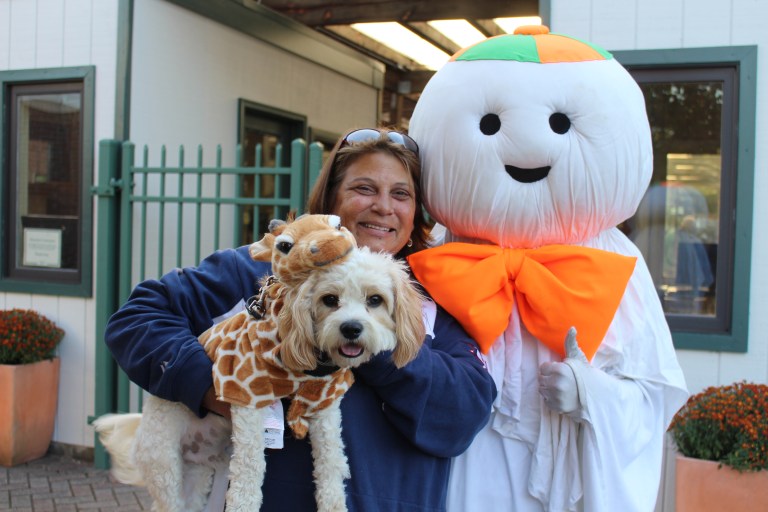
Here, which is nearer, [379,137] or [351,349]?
[351,349]

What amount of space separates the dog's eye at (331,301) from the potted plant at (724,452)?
9.40ft

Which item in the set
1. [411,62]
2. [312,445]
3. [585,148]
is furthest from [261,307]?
[411,62]

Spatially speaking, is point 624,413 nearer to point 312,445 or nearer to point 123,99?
point 312,445

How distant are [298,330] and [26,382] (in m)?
4.65

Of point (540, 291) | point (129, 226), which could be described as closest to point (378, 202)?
point (540, 291)

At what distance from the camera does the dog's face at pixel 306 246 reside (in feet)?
5.02

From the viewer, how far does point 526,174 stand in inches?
81.3

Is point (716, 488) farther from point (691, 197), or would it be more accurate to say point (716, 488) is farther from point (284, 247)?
point (284, 247)

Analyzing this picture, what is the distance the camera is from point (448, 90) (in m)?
2.14

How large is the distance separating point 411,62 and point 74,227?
5.41 meters

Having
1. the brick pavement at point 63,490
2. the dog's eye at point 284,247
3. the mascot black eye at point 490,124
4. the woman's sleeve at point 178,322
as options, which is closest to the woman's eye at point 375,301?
the dog's eye at point 284,247

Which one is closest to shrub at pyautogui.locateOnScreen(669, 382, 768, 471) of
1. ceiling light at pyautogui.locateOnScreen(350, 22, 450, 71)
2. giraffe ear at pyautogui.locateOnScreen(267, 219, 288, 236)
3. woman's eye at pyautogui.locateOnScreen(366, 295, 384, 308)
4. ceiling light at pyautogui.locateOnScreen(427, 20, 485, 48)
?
woman's eye at pyautogui.locateOnScreen(366, 295, 384, 308)

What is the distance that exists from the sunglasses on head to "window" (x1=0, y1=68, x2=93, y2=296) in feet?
12.9

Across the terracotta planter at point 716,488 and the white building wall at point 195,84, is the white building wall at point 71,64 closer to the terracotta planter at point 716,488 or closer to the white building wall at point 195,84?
the white building wall at point 195,84
